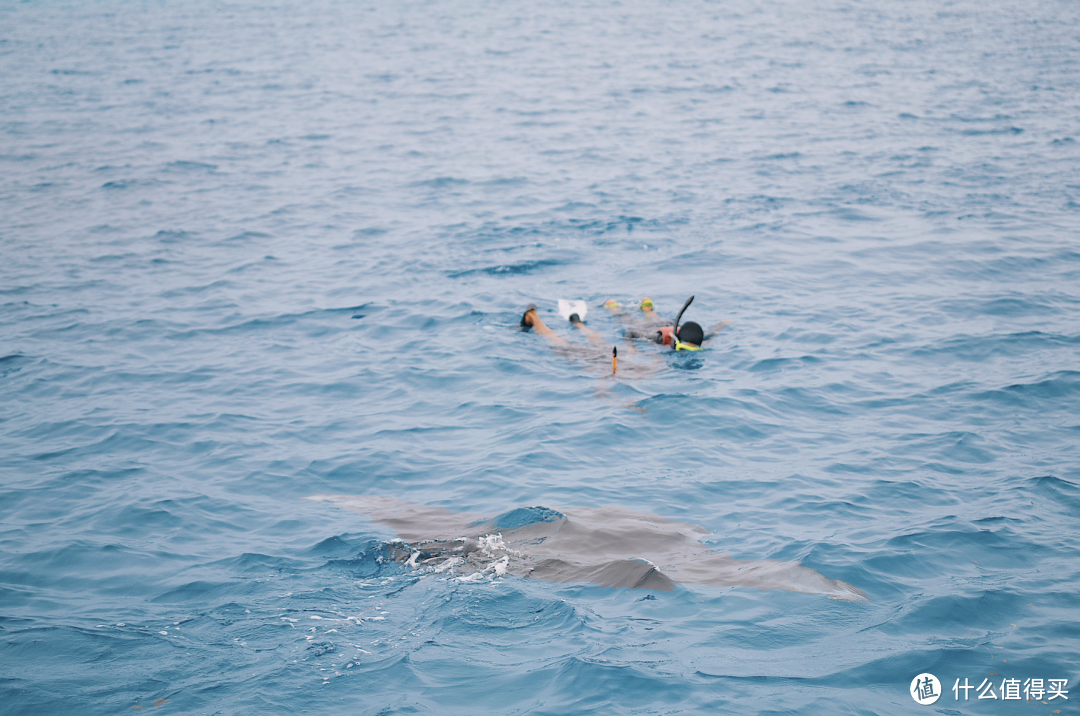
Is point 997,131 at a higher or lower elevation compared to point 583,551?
higher

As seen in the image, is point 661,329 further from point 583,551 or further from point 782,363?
point 583,551

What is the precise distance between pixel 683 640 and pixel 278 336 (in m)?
8.46

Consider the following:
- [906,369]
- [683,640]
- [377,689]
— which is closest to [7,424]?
[377,689]

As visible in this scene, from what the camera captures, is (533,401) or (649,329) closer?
(533,401)

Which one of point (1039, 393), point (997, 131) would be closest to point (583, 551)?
point (1039, 393)

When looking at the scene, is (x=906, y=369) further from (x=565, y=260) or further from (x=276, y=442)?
(x=276, y=442)

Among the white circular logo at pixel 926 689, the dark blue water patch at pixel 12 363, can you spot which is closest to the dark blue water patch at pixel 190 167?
the dark blue water patch at pixel 12 363

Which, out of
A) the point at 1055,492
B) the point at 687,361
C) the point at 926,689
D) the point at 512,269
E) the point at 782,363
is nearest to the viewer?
the point at 926,689

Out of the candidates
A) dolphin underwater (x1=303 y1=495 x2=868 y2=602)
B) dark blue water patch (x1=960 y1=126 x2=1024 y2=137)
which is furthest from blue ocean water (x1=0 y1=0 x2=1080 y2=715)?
dark blue water patch (x1=960 y1=126 x2=1024 y2=137)

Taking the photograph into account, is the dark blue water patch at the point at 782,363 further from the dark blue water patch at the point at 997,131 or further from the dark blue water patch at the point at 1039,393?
the dark blue water patch at the point at 997,131

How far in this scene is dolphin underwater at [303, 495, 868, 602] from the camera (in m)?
6.87

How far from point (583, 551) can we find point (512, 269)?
27.2ft

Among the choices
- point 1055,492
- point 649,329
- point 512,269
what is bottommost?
point 1055,492

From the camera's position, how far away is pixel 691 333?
11.5m
